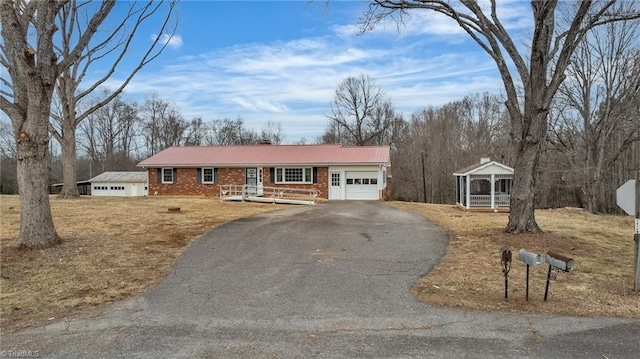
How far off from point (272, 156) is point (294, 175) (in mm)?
2462

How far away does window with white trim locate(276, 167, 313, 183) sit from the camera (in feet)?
85.8

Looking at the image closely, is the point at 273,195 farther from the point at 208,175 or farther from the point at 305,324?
the point at 305,324

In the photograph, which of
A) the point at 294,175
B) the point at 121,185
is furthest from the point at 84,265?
the point at 121,185

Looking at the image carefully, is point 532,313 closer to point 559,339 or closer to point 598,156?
point 559,339

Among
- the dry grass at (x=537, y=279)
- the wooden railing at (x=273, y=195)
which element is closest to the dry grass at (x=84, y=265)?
the dry grass at (x=537, y=279)

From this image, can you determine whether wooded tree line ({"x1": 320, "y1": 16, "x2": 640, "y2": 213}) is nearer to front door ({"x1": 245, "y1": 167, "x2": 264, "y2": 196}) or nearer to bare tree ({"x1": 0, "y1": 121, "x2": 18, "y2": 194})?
front door ({"x1": 245, "y1": 167, "x2": 264, "y2": 196})

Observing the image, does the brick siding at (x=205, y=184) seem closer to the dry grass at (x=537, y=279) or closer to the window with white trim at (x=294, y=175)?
the window with white trim at (x=294, y=175)

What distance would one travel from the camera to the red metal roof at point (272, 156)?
25922 millimetres

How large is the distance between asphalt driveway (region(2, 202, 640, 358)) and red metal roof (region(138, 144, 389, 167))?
58.6 feet

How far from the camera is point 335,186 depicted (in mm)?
25875

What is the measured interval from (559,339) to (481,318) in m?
0.90

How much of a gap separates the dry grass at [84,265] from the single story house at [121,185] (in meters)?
30.7

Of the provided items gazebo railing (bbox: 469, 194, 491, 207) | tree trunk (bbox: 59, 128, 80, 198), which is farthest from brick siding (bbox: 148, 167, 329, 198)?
gazebo railing (bbox: 469, 194, 491, 207)

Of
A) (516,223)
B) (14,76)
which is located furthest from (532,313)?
(14,76)
